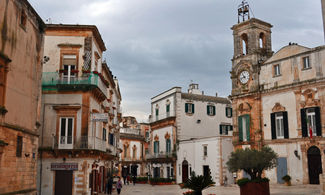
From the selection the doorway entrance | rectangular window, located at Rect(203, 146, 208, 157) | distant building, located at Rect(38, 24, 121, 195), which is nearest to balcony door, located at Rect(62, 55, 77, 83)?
distant building, located at Rect(38, 24, 121, 195)

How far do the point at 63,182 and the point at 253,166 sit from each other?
12144mm

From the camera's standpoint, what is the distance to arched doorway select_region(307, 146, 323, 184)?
28.6 m

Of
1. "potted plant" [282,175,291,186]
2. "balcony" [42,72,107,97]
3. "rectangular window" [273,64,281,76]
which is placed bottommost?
"potted plant" [282,175,291,186]

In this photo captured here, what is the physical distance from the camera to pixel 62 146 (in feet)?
74.1

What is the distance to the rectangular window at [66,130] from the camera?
2277cm

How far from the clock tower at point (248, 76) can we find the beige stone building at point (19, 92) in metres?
21.9

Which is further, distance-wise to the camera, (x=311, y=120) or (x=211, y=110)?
(x=211, y=110)

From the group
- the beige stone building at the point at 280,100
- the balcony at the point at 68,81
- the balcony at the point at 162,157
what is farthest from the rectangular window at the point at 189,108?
the balcony at the point at 68,81

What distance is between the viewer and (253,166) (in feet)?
67.6

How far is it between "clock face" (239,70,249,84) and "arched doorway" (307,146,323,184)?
10.1 metres

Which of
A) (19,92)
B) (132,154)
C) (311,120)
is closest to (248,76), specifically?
(311,120)

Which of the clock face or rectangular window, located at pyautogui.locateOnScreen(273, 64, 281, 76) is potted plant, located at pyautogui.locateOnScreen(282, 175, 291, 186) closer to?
rectangular window, located at pyautogui.locateOnScreen(273, 64, 281, 76)

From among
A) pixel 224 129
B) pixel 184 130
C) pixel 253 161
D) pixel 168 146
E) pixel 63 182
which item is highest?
pixel 224 129

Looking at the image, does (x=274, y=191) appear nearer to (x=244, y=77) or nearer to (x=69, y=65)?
(x=244, y=77)
